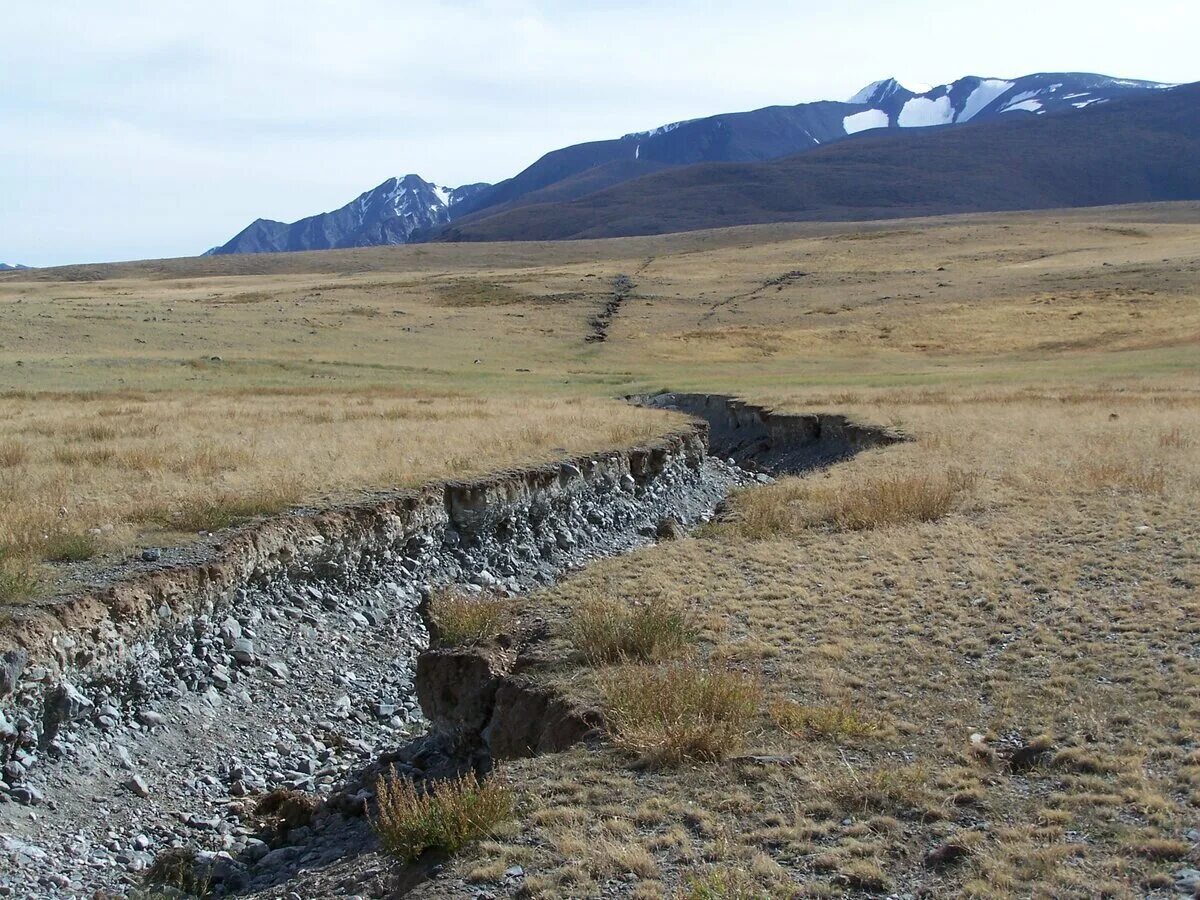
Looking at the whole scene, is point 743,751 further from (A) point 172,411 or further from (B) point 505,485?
(A) point 172,411

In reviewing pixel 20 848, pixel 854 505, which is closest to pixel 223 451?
pixel 854 505

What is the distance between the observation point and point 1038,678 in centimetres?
873

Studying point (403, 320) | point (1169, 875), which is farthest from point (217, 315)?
point (1169, 875)

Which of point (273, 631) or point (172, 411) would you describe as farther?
point (172, 411)

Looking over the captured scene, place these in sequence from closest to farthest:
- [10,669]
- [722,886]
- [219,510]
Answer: [722,886] < [10,669] < [219,510]

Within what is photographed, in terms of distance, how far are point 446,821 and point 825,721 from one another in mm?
2909

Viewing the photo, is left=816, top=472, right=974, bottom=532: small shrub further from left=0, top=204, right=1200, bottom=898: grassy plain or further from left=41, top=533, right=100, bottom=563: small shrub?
left=41, top=533, right=100, bottom=563: small shrub

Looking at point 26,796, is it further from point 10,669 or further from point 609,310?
point 609,310

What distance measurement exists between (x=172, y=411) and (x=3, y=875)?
2008cm

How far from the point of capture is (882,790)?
6.73 metres

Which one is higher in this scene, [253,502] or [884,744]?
[253,502]

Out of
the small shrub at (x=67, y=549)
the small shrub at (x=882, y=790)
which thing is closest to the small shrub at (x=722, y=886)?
the small shrub at (x=882, y=790)

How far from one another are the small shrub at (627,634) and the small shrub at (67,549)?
210 inches

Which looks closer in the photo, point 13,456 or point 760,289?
point 13,456
